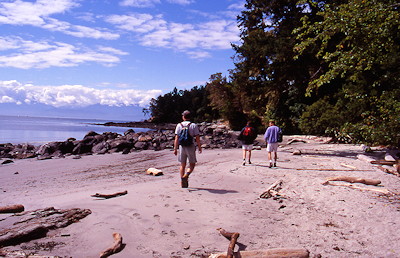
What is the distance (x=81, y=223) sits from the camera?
4.95 metres

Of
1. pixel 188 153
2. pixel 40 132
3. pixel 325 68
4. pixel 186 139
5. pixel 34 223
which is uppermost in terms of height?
pixel 325 68

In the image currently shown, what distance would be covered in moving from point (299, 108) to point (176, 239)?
26360mm

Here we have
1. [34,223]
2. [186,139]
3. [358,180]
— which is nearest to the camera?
[34,223]

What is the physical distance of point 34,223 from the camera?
4.66 metres

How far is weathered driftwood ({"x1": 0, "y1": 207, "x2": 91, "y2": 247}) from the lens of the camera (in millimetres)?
4176

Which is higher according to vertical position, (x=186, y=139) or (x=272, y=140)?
(x=186, y=139)

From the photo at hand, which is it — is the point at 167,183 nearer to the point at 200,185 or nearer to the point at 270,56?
the point at 200,185

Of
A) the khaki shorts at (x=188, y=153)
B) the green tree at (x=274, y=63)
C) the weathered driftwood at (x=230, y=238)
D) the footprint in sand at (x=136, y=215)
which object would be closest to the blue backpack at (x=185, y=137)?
the khaki shorts at (x=188, y=153)

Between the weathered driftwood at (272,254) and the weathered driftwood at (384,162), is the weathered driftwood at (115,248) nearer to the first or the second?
the weathered driftwood at (272,254)

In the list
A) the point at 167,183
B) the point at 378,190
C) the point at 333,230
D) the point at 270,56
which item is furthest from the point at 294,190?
the point at 270,56

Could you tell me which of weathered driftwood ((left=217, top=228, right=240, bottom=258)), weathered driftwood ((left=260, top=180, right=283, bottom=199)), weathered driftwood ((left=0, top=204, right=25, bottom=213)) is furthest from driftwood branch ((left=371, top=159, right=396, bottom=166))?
weathered driftwood ((left=0, top=204, right=25, bottom=213))

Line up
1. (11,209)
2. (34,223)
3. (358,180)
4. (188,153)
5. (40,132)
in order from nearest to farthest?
(34,223), (11,209), (188,153), (358,180), (40,132)

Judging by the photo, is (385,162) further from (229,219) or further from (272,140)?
(229,219)

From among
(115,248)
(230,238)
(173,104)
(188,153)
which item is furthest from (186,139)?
(173,104)
